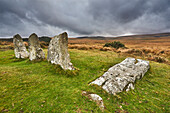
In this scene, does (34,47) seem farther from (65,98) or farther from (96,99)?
(96,99)

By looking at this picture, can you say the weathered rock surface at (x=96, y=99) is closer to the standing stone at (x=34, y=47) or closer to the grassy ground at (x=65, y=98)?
the grassy ground at (x=65, y=98)

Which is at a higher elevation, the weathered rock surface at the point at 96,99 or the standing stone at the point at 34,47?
the standing stone at the point at 34,47

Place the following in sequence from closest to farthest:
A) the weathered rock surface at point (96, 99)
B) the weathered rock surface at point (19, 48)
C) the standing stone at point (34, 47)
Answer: the weathered rock surface at point (96, 99)
the standing stone at point (34, 47)
the weathered rock surface at point (19, 48)

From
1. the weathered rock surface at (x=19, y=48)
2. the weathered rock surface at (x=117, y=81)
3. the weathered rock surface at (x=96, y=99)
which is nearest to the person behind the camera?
the weathered rock surface at (x=96, y=99)

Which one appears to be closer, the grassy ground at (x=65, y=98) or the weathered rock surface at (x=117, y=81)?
the grassy ground at (x=65, y=98)

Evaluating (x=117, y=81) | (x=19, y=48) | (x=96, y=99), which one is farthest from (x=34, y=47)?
(x=117, y=81)

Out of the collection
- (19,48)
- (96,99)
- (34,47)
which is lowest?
(96,99)

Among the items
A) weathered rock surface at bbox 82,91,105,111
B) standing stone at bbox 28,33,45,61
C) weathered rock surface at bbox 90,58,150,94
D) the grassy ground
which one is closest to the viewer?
the grassy ground

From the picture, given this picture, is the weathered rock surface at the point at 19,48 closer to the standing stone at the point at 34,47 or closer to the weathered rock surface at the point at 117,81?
the standing stone at the point at 34,47

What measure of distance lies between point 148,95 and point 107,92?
3183 millimetres

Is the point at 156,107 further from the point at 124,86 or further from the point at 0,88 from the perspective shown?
the point at 0,88

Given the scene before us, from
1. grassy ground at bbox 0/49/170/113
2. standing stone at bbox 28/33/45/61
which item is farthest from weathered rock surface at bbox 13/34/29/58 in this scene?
grassy ground at bbox 0/49/170/113

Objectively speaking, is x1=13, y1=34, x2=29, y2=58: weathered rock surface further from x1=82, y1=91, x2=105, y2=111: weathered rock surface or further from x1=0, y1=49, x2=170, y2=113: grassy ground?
x1=82, y1=91, x2=105, y2=111: weathered rock surface

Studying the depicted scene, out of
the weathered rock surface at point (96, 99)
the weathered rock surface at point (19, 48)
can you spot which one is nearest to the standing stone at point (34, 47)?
the weathered rock surface at point (19, 48)
